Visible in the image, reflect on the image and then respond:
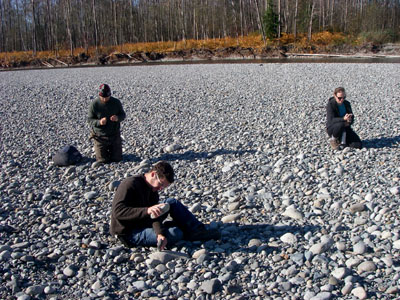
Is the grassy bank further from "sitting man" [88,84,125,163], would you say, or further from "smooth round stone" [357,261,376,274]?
"smooth round stone" [357,261,376,274]

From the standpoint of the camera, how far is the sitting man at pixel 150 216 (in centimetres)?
452

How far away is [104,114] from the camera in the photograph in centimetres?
828

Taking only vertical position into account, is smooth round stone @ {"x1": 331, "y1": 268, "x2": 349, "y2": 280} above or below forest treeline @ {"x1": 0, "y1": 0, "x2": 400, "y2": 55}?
below

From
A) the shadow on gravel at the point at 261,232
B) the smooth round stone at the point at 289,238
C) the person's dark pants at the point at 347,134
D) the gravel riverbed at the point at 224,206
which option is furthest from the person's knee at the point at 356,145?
the smooth round stone at the point at 289,238

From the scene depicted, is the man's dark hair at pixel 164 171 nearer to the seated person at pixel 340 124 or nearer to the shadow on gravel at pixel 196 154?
the shadow on gravel at pixel 196 154

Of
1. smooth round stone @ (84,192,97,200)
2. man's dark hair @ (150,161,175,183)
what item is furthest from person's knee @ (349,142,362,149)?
man's dark hair @ (150,161,175,183)

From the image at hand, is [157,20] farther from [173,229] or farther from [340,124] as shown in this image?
[173,229]

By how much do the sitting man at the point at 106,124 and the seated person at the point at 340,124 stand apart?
4161mm

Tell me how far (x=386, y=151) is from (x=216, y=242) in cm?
481

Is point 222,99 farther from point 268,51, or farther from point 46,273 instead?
point 268,51

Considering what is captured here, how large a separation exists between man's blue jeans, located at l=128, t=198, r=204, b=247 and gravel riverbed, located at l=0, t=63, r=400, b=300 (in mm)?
158

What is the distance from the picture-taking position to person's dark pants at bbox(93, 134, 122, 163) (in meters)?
8.45

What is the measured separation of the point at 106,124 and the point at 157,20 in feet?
198

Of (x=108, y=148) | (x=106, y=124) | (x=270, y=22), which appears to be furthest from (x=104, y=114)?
(x=270, y=22)
